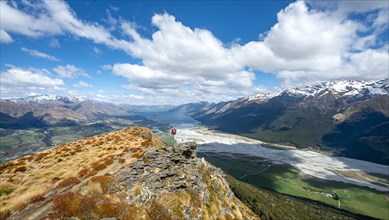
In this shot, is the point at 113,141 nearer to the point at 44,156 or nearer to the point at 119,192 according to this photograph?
the point at 44,156

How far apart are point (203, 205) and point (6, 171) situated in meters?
42.6

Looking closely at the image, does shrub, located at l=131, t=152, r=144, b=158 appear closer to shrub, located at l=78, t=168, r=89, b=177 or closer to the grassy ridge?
shrub, located at l=78, t=168, r=89, b=177

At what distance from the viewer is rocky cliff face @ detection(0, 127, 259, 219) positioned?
106 ft

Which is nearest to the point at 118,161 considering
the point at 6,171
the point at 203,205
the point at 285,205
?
the point at 203,205

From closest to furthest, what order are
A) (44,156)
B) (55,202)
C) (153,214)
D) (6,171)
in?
(55,202) < (153,214) < (6,171) < (44,156)

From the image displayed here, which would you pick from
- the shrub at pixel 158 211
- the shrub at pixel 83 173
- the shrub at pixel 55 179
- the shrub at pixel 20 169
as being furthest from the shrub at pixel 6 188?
the shrub at pixel 158 211

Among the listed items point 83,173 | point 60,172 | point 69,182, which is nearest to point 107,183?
point 69,182

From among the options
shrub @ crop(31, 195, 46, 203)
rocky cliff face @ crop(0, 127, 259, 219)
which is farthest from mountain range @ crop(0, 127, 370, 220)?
shrub @ crop(31, 195, 46, 203)

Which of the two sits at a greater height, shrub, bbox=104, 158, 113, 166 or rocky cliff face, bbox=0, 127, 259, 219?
shrub, bbox=104, 158, 113, 166

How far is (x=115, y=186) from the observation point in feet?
129

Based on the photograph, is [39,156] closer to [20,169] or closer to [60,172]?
[20,169]

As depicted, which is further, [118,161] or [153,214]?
[118,161]

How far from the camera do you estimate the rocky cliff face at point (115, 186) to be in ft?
106

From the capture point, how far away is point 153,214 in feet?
122
